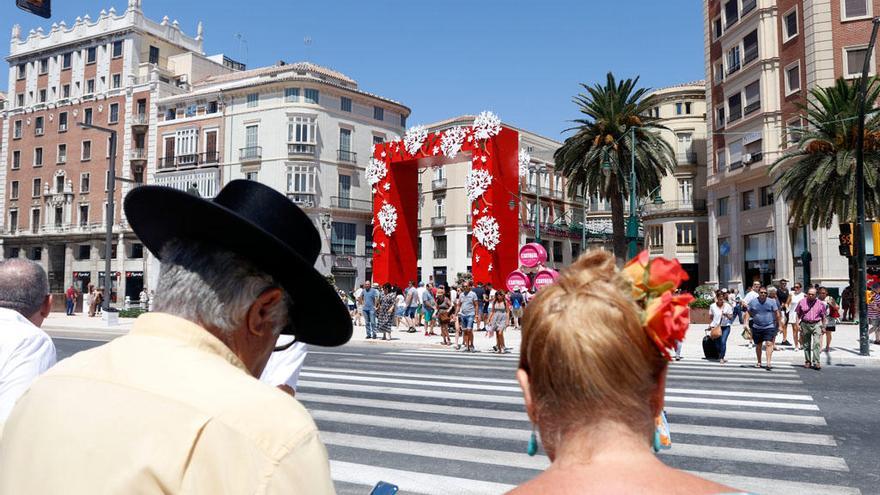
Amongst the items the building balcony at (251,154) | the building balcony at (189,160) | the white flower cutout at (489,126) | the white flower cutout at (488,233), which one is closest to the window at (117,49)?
the building balcony at (189,160)

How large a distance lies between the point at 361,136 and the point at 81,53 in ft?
84.4

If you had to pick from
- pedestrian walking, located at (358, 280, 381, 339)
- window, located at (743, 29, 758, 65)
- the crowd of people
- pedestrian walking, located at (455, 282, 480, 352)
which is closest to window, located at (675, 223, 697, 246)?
window, located at (743, 29, 758, 65)

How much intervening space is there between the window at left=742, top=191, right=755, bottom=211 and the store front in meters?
1.73

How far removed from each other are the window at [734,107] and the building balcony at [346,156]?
2735 cm

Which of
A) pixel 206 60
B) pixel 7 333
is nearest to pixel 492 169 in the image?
pixel 7 333

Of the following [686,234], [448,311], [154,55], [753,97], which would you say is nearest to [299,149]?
[154,55]

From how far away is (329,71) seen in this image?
53312 mm

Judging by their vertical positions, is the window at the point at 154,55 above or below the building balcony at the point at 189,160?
above

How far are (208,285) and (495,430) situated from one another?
5843mm

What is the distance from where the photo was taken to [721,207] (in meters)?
42.4

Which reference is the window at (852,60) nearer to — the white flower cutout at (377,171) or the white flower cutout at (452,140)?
the white flower cutout at (452,140)

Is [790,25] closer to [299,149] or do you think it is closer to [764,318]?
[764,318]

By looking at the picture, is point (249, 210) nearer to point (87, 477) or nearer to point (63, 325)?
point (87, 477)

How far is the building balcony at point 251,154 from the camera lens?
50.2 m
